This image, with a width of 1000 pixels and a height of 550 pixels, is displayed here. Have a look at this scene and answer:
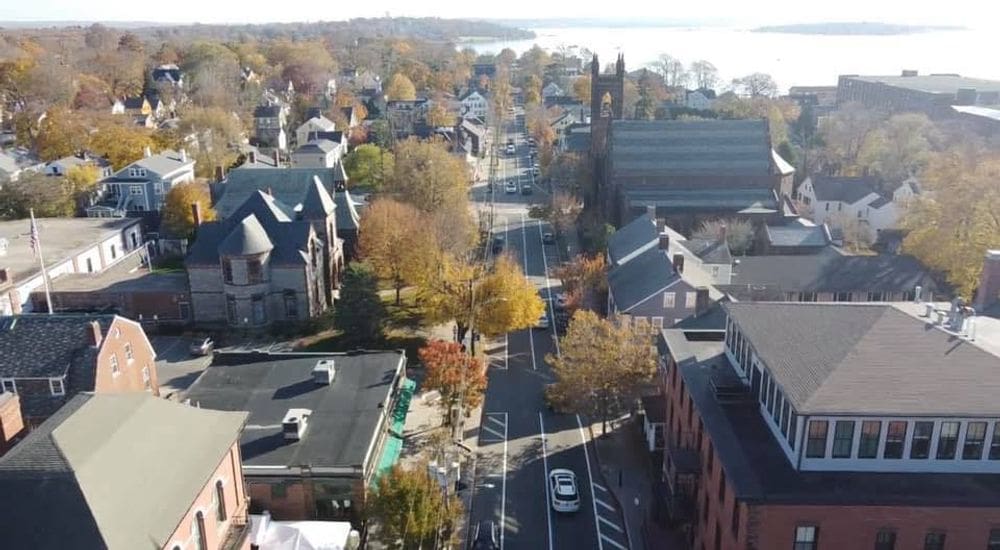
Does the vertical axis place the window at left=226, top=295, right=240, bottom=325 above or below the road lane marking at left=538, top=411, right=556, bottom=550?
above

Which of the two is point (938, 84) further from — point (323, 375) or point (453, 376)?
point (323, 375)

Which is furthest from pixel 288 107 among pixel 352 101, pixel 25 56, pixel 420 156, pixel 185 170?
pixel 420 156

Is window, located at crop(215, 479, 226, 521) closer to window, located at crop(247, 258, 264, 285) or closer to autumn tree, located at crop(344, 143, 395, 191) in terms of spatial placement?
window, located at crop(247, 258, 264, 285)

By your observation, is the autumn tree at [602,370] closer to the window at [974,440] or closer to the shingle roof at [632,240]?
the window at [974,440]

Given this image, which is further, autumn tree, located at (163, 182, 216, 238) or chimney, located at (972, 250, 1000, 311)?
autumn tree, located at (163, 182, 216, 238)

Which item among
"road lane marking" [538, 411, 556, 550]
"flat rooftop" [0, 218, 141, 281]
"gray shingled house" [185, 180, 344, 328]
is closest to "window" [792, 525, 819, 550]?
"road lane marking" [538, 411, 556, 550]

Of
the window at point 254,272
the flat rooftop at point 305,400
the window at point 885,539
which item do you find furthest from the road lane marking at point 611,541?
the window at point 254,272
